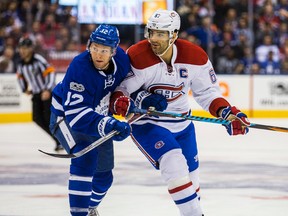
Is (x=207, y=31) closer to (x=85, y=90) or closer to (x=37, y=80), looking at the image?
(x=37, y=80)

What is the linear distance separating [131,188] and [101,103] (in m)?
1.77

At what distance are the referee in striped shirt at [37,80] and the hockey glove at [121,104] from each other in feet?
14.7

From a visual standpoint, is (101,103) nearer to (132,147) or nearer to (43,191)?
(43,191)

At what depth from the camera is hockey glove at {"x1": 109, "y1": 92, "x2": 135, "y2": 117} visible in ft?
14.4

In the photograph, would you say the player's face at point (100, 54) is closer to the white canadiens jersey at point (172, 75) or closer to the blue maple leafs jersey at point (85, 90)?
the blue maple leafs jersey at point (85, 90)

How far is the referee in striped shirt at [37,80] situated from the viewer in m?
8.91

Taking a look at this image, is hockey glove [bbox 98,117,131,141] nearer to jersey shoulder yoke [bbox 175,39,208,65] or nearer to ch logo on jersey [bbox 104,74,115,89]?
ch logo on jersey [bbox 104,74,115,89]

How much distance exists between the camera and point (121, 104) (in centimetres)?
438

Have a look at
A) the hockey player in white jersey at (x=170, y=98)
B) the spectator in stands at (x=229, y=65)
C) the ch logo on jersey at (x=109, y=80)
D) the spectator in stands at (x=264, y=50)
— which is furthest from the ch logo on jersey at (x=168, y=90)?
the spectator in stands at (x=264, y=50)

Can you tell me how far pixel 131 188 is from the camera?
244 inches

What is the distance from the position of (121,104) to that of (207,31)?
909 centimetres

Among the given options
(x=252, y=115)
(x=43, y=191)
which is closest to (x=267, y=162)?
(x=43, y=191)

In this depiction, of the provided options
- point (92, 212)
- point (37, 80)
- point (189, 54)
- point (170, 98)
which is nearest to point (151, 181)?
point (92, 212)

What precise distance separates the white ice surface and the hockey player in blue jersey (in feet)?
2.31
